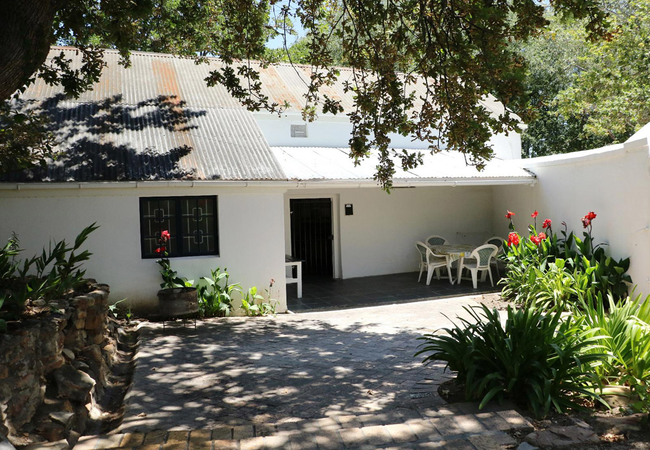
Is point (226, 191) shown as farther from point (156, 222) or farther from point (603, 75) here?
point (603, 75)

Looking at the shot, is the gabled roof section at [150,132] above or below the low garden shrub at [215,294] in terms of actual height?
above

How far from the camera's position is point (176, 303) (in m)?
9.41

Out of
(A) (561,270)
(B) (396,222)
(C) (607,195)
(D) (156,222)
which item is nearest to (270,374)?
(D) (156,222)

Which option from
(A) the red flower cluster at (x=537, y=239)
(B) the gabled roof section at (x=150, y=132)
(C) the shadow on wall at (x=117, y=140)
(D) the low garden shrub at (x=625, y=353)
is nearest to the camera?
(D) the low garden shrub at (x=625, y=353)

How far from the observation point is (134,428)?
4.80 metres

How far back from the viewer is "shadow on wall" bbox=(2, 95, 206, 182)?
9828 mm

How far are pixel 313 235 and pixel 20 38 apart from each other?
37.5ft

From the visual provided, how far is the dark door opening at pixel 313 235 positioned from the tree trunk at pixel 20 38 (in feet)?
34.7

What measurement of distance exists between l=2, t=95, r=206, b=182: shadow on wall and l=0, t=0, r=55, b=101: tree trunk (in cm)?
504

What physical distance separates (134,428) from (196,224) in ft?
20.2

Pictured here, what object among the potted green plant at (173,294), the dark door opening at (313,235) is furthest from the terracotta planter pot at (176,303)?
the dark door opening at (313,235)

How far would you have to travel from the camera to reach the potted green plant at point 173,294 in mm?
9422

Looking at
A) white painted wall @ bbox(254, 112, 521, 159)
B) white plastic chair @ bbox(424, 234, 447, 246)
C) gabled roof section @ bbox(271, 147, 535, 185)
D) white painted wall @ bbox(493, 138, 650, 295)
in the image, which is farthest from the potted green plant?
white painted wall @ bbox(493, 138, 650, 295)

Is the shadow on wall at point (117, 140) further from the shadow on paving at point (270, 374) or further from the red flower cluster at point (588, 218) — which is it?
the red flower cluster at point (588, 218)
